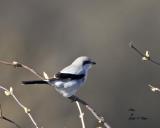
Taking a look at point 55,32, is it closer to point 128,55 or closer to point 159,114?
point 128,55

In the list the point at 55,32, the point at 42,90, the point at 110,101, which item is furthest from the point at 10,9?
the point at 110,101

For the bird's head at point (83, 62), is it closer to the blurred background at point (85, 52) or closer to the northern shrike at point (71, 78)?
the northern shrike at point (71, 78)

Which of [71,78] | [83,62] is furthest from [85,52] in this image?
[71,78]

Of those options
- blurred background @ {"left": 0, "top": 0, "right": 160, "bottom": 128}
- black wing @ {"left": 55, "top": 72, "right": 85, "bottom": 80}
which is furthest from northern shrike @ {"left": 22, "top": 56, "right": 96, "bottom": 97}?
blurred background @ {"left": 0, "top": 0, "right": 160, "bottom": 128}

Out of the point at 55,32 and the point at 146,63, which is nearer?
the point at 146,63

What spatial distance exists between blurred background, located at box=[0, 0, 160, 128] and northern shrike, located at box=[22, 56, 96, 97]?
3.37 m

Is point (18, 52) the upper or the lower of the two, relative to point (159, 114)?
upper

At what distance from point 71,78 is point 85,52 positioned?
406 centimetres

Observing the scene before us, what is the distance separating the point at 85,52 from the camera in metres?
7.31

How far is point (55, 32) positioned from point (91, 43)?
15.7 inches

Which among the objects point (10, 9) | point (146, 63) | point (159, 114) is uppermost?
point (10, 9)

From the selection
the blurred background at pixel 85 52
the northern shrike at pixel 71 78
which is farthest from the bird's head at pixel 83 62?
the blurred background at pixel 85 52

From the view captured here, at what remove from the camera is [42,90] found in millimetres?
7234

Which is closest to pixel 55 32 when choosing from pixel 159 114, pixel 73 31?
pixel 73 31
